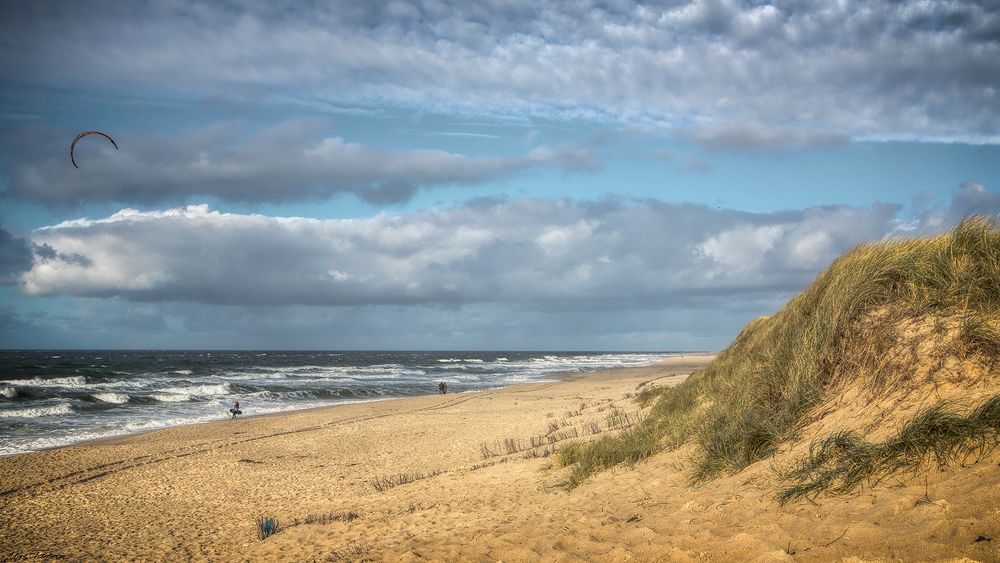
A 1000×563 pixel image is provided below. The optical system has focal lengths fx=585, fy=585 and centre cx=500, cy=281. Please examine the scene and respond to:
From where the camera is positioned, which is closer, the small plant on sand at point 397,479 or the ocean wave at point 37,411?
the small plant on sand at point 397,479

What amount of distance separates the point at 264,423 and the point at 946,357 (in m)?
21.1

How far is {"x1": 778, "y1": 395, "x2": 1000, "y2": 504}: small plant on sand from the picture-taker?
4.77 metres

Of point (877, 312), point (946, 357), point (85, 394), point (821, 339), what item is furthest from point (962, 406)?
point (85, 394)

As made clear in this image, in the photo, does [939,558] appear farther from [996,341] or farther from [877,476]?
[996,341]

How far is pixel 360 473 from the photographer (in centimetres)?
1251

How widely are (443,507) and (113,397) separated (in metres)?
28.6

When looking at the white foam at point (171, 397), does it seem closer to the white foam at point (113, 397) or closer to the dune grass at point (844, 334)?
the white foam at point (113, 397)

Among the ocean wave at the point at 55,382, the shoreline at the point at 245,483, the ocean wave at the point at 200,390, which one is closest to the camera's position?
the shoreline at the point at 245,483

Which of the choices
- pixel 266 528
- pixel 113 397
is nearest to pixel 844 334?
pixel 266 528

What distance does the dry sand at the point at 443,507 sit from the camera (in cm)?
451

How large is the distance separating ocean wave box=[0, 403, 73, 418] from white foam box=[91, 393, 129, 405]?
9.95 ft

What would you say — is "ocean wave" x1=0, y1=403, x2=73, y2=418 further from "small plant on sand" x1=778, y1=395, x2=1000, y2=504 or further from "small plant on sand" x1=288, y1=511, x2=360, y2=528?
"small plant on sand" x1=778, y1=395, x2=1000, y2=504

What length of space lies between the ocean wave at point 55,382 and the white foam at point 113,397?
10602mm

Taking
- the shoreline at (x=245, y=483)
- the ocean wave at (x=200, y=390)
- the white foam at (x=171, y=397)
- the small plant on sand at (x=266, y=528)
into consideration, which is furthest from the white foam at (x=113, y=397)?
the small plant on sand at (x=266, y=528)
